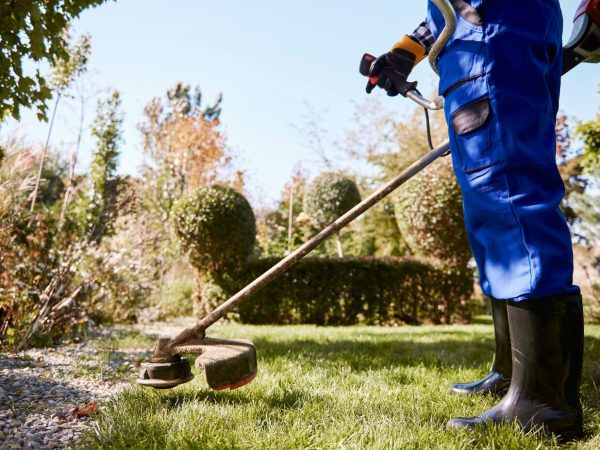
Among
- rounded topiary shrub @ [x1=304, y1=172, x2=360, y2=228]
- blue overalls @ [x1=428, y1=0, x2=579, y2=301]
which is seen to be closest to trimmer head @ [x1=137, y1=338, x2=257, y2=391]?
blue overalls @ [x1=428, y1=0, x2=579, y2=301]

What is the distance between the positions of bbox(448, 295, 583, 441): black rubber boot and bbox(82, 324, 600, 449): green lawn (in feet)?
0.21

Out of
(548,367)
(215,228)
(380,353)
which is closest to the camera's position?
(548,367)

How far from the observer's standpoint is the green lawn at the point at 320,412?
55.5 inches

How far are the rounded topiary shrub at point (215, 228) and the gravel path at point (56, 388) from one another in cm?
361

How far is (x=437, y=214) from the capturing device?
8.22 meters

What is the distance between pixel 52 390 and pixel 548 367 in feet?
6.96

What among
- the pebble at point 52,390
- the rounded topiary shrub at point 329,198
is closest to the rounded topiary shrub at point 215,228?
the pebble at point 52,390

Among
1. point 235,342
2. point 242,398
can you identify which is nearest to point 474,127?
point 235,342

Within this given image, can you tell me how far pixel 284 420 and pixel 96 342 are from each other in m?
2.91

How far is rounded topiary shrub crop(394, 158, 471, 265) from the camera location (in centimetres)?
816

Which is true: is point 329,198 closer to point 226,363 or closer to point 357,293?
point 357,293

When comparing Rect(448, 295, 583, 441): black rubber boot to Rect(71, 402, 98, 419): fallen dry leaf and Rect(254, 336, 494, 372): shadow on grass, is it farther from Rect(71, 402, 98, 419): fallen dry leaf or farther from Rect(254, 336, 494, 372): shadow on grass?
Rect(71, 402, 98, 419): fallen dry leaf

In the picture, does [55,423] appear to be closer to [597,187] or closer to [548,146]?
[548,146]

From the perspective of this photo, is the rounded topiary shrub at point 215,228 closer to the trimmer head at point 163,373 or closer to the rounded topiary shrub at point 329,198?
the rounded topiary shrub at point 329,198
